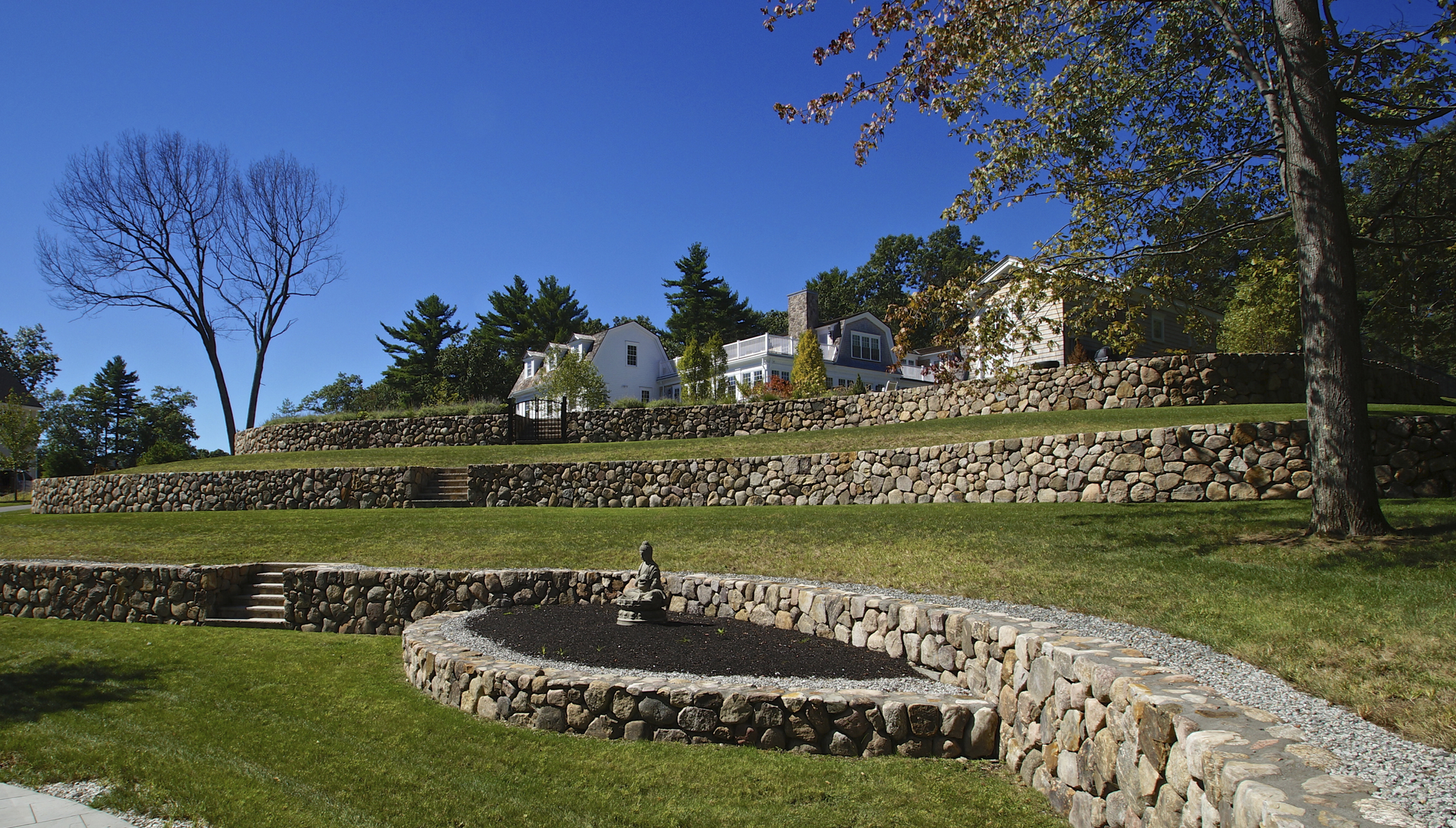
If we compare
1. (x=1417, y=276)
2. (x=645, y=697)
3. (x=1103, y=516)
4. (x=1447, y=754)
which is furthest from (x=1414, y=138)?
(x=645, y=697)

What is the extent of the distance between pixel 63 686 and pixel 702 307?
46.2 m

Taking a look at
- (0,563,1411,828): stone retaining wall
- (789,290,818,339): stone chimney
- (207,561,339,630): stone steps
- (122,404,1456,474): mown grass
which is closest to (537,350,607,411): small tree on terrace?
(122,404,1456,474): mown grass

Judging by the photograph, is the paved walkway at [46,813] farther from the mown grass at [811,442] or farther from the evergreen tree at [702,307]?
the evergreen tree at [702,307]

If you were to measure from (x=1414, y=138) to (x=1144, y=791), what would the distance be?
456 inches

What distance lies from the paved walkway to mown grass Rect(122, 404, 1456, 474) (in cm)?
1363

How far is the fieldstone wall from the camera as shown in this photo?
35.7 ft

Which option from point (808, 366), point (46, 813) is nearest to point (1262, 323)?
point (808, 366)

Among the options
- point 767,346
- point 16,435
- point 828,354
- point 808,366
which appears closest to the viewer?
point 808,366

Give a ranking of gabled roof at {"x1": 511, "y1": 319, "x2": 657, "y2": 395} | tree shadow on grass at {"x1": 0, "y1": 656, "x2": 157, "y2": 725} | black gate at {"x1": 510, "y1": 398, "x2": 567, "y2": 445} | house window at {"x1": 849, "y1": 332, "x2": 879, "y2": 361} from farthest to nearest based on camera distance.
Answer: house window at {"x1": 849, "y1": 332, "x2": 879, "y2": 361} → gabled roof at {"x1": 511, "y1": 319, "x2": 657, "y2": 395} → black gate at {"x1": 510, "y1": 398, "x2": 567, "y2": 445} → tree shadow on grass at {"x1": 0, "y1": 656, "x2": 157, "y2": 725}

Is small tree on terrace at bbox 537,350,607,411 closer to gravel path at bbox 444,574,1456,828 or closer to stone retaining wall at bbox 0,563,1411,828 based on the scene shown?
stone retaining wall at bbox 0,563,1411,828

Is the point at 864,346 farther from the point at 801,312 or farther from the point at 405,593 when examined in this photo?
the point at 405,593

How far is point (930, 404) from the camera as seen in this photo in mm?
20641

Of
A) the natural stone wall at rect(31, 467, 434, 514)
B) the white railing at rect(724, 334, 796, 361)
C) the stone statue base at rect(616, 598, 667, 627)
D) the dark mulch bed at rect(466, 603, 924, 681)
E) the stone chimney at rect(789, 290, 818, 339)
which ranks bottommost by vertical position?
the dark mulch bed at rect(466, 603, 924, 681)

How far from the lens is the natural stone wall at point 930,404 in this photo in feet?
55.8
